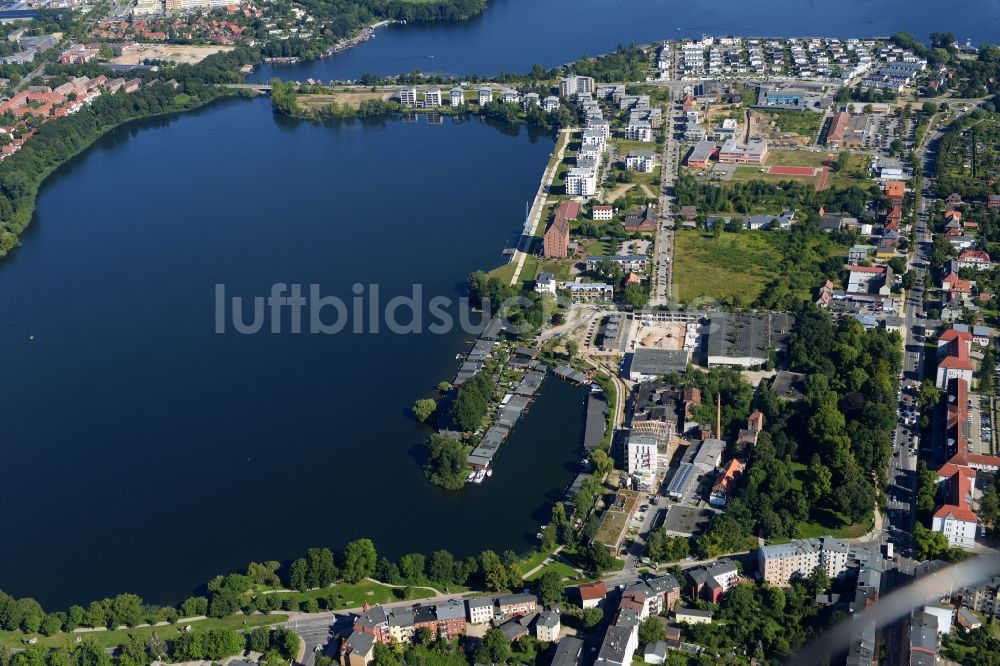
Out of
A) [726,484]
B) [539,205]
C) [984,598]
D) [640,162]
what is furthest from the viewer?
[640,162]

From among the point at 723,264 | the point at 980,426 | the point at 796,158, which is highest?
the point at 796,158

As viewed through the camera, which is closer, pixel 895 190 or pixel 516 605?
pixel 516 605

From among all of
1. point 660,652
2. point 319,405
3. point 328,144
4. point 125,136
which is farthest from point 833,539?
point 125,136

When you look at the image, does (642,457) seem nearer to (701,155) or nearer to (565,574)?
(565,574)

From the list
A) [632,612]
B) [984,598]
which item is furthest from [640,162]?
[632,612]

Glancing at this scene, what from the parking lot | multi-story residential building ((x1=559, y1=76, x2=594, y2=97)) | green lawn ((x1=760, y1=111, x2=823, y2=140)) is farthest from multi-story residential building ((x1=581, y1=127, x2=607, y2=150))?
the parking lot

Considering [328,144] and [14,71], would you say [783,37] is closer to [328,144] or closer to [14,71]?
[328,144]

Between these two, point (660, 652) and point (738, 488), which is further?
point (738, 488)
